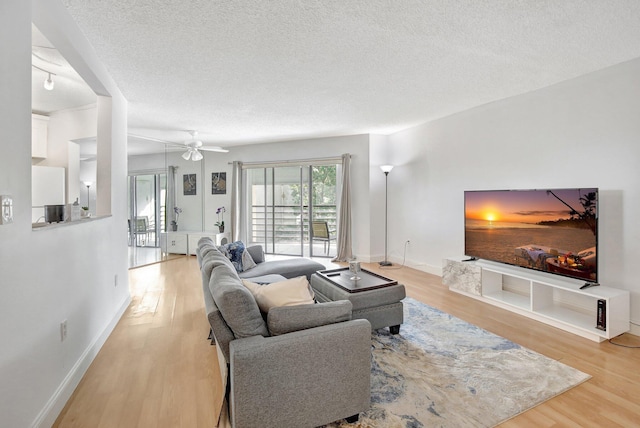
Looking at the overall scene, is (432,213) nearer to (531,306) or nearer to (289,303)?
(531,306)

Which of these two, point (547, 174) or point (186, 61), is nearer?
point (186, 61)

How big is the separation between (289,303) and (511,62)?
9.93 ft

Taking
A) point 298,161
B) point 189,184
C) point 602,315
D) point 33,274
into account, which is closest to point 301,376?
point 33,274

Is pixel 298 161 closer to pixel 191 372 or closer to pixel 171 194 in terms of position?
pixel 171 194

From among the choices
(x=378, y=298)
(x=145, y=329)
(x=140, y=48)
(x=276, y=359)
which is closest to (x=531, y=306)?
(x=378, y=298)

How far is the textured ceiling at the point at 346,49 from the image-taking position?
2236 millimetres

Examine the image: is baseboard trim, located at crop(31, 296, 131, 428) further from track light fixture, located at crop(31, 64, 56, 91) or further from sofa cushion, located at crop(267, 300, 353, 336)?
track light fixture, located at crop(31, 64, 56, 91)

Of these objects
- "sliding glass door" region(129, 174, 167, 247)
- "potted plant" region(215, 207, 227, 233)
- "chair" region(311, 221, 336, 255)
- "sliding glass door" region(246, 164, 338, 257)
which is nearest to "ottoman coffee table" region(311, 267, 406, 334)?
"chair" region(311, 221, 336, 255)

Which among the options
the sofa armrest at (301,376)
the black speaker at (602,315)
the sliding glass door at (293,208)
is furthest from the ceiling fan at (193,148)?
the black speaker at (602,315)

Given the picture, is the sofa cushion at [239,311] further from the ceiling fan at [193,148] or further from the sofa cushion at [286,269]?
the ceiling fan at [193,148]

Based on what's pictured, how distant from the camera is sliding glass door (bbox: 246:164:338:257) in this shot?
22.7 ft

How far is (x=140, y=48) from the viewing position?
280cm

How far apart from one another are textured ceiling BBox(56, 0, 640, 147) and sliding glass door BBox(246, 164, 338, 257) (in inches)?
99.3

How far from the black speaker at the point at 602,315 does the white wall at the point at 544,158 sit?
463mm
